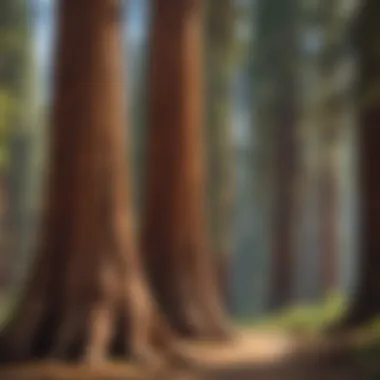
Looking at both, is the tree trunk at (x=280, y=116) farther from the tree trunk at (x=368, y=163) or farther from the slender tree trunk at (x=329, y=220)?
the tree trunk at (x=368, y=163)

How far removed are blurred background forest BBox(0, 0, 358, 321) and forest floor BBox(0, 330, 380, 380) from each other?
0.08 m

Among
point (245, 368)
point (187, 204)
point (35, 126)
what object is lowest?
point (245, 368)

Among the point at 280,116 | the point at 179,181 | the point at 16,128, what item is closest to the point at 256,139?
the point at 280,116

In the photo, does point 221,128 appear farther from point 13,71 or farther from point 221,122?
point 13,71

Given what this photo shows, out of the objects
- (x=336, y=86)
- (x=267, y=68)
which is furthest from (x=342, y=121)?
(x=267, y=68)

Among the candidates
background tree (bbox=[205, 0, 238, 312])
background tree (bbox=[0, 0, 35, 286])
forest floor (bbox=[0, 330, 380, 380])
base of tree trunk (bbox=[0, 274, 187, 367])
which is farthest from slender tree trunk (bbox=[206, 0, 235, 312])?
background tree (bbox=[0, 0, 35, 286])

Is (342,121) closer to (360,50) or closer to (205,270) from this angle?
(360,50)

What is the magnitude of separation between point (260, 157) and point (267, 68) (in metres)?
0.23

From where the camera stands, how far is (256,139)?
2143mm

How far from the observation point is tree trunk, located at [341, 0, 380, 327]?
2.15 m

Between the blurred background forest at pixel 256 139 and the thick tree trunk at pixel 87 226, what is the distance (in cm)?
4

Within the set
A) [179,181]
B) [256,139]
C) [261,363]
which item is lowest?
[261,363]

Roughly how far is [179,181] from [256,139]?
219 mm

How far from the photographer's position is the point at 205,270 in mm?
2096
